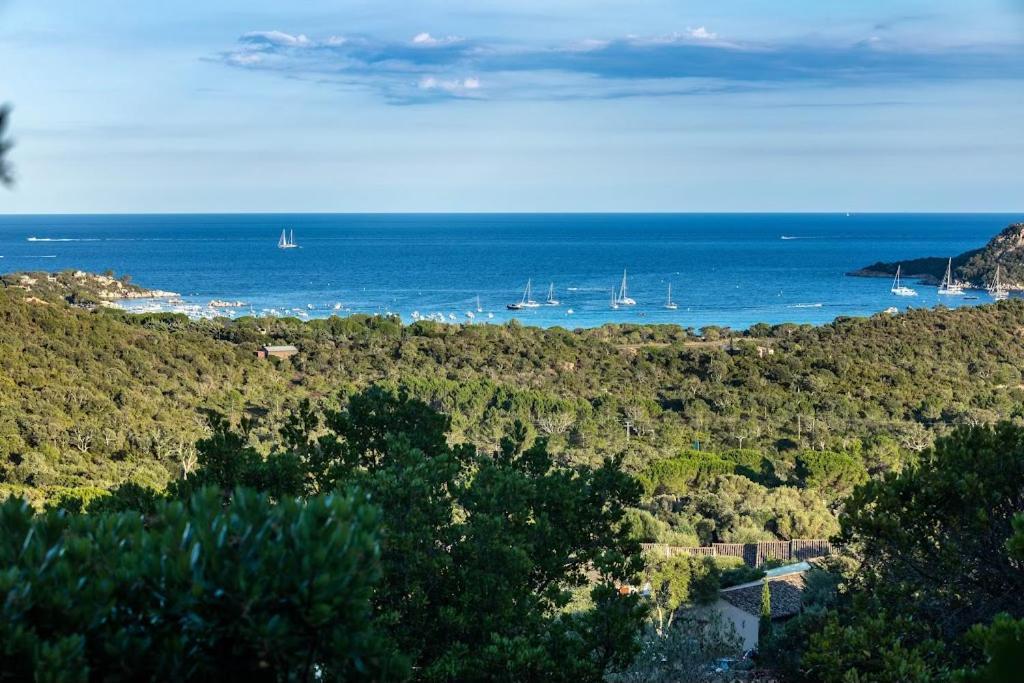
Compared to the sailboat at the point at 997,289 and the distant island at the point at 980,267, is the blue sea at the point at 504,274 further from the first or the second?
the distant island at the point at 980,267

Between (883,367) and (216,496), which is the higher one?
(216,496)

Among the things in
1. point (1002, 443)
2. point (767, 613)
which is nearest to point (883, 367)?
point (767, 613)

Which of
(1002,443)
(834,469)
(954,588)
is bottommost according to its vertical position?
(834,469)

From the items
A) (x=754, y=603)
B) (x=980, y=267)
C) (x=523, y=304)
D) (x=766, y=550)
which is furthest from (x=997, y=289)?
(x=754, y=603)

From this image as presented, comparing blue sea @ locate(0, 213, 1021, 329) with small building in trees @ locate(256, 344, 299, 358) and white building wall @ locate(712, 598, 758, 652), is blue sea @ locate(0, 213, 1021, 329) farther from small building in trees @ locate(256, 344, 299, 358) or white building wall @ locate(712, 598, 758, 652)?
white building wall @ locate(712, 598, 758, 652)

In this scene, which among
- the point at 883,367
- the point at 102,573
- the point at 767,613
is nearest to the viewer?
the point at 102,573

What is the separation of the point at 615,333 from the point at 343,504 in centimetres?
3657

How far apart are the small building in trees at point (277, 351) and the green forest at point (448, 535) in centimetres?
630

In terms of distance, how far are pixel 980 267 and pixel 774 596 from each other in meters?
70.7

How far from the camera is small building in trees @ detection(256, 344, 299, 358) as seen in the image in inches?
1247

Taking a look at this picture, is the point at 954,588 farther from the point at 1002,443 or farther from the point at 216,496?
the point at 216,496

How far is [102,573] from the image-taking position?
364 centimetres

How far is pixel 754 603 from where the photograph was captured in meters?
13.2

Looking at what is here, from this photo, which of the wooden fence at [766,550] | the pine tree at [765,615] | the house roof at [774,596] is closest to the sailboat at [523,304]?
the wooden fence at [766,550]
